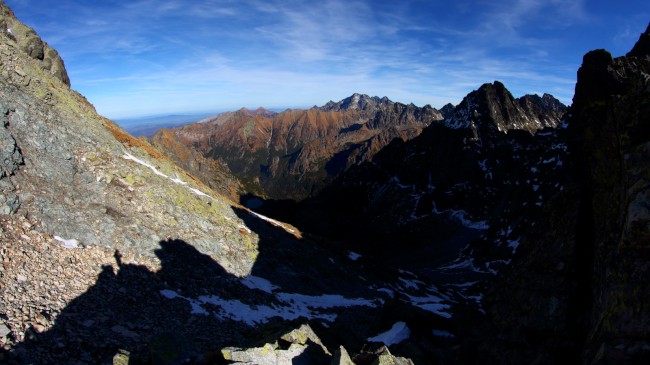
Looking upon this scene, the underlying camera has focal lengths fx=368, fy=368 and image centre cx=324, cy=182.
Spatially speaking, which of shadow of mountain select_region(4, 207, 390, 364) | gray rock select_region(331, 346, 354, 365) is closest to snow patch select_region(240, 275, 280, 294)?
shadow of mountain select_region(4, 207, 390, 364)

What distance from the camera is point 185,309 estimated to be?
1063 inches

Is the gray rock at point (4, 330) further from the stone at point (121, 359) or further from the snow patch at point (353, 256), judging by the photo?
the snow patch at point (353, 256)

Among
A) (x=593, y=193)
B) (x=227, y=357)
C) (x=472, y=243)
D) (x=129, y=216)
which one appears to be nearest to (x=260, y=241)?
(x=129, y=216)

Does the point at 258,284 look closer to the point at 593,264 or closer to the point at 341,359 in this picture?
the point at 341,359

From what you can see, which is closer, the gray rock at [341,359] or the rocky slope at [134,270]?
the gray rock at [341,359]

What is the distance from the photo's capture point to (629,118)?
12734mm

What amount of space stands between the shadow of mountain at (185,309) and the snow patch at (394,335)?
2082 millimetres

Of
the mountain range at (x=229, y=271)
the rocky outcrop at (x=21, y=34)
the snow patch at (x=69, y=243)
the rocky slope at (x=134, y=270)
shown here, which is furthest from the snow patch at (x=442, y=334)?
the rocky outcrop at (x=21, y=34)

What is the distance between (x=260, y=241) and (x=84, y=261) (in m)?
27.9

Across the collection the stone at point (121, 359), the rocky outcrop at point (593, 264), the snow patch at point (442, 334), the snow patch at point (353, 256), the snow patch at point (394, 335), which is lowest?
the snow patch at point (353, 256)

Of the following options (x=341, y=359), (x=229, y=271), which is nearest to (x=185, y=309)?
(x=229, y=271)

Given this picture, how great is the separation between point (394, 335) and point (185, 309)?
17.9 m

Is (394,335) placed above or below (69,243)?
below

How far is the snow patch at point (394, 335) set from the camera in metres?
31.5
